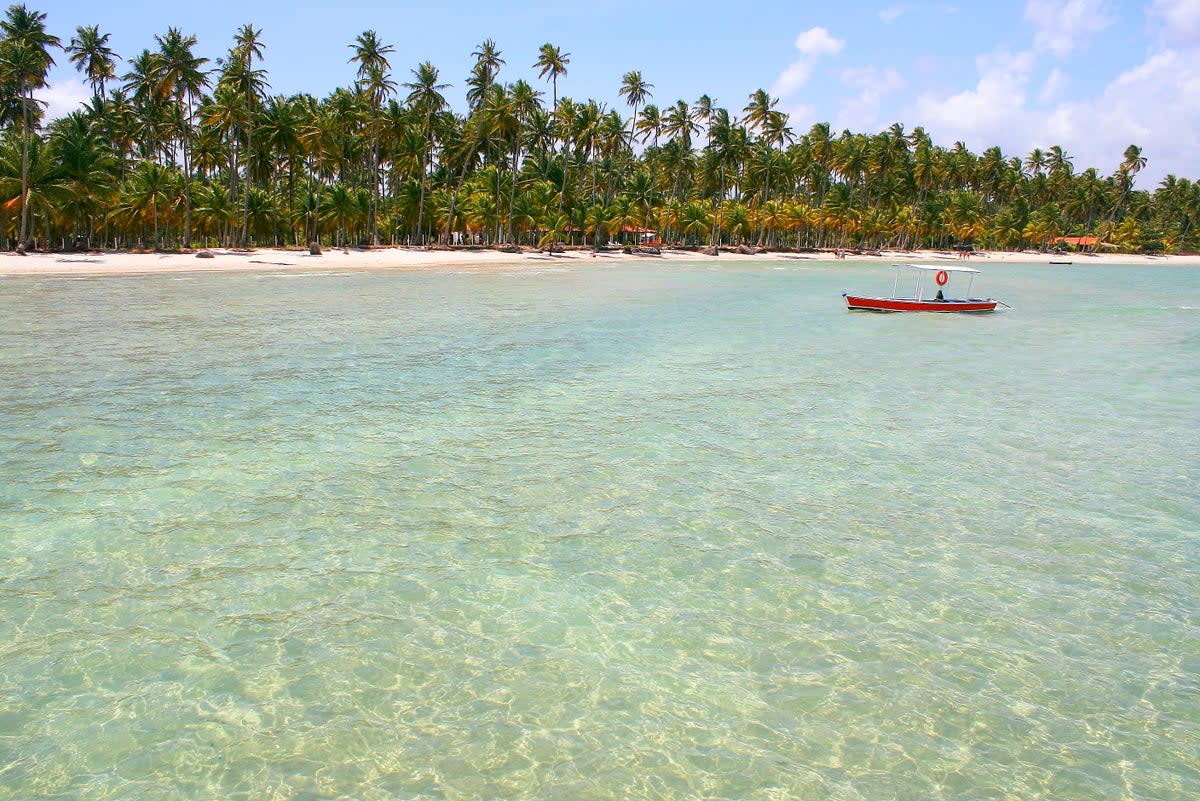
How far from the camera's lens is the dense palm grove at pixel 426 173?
195ft

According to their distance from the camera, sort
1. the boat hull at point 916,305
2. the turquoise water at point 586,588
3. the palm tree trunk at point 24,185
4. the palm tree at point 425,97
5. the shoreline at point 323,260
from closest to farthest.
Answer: the turquoise water at point 586,588 → the boat hull at point 916,305 → the palm tree trunk at point 24,185 → the shoreline at point 323,260 → the palm tree at point 425,97

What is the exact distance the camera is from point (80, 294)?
37.2m

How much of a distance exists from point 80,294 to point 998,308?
46.7m

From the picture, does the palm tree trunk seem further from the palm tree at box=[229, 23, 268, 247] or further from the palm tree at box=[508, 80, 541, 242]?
the palm tree at box=[508, 80, 541, 242]

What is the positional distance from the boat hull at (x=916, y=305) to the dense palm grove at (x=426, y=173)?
47431 mm

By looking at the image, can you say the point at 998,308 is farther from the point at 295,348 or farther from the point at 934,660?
the point at 934,660

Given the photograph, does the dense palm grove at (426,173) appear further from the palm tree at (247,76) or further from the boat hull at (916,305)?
the boat hull at (916,305)

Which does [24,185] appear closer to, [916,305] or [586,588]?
[916,305]

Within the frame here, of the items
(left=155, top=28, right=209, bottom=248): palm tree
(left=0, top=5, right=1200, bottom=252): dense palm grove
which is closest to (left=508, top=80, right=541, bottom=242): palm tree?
(left=0, top=5, right=1200, bottom=252): dense palm grove

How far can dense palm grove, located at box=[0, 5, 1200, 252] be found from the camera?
195ft

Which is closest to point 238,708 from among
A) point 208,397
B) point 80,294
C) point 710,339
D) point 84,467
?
point 84,467

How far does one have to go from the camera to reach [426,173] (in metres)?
89.1

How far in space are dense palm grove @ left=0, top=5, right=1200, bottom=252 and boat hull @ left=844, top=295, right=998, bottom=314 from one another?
156 feet

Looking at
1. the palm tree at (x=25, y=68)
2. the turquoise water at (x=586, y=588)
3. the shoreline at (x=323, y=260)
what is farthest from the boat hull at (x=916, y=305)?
the palm tree at (x=25, y=68)
